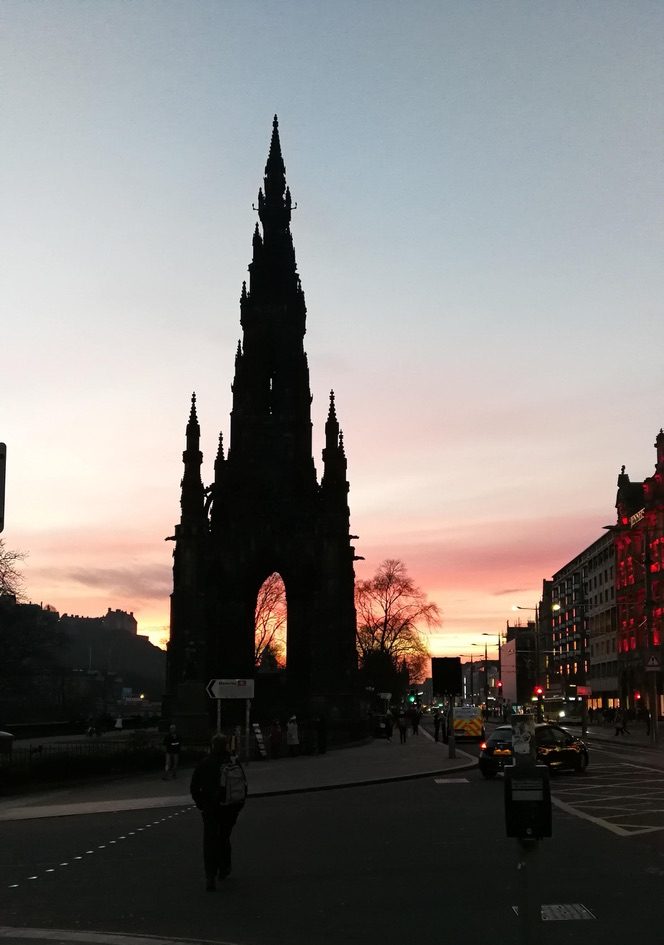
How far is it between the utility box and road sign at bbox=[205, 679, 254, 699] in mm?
24179

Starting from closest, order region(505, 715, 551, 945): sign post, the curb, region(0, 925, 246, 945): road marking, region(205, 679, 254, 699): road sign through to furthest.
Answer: region(505, 715, 551, 945): sign post → region(0, 925, 246, 945): road marking → the curb → region(205, 679, 254, 699): road sign

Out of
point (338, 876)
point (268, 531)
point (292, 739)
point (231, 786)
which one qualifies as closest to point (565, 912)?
point (338, 876)

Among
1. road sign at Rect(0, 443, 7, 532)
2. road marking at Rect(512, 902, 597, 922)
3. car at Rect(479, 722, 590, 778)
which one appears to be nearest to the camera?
road sign at Rect(0, 443, 7, 532)

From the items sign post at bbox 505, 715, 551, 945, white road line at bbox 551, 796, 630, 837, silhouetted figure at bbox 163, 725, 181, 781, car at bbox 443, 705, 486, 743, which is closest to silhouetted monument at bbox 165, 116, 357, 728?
car at bbox 443, 705, 486, 743

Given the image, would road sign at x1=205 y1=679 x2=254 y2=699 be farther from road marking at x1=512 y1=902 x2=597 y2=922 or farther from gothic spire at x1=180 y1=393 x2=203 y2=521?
gothic spire at x1=180 y1=393 x2=203 y2=521

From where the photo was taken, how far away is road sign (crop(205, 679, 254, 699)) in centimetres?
3156

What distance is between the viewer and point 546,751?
29.3m

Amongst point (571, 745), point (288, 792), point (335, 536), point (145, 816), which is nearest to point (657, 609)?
point (335, 536)

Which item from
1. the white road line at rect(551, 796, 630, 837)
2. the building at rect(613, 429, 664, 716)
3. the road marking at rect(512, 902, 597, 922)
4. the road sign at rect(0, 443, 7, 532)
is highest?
the building at rect(613, 429, 664, 716)

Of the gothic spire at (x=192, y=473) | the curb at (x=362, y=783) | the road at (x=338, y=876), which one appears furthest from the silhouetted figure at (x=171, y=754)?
the gothic spire at (x=192, y=473)

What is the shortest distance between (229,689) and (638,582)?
64.6 m

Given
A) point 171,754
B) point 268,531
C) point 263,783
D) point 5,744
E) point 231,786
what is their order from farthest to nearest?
point 268,531, point 5,744, point 171,754, point 263,783, point 231,786

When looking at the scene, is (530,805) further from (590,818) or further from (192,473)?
(192,473)

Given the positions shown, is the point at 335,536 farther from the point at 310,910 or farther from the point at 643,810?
the point at 310,910
